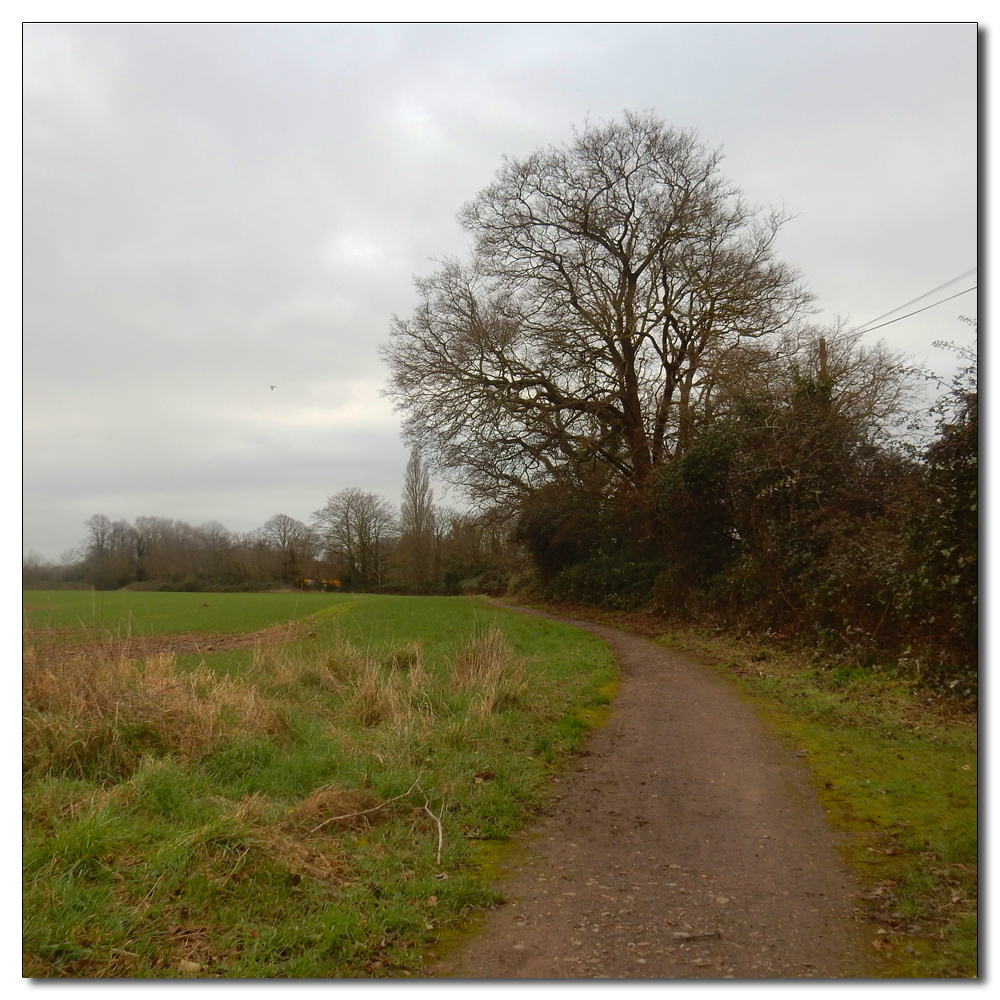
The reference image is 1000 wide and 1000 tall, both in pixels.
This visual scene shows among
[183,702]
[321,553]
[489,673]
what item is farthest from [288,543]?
[321,553]

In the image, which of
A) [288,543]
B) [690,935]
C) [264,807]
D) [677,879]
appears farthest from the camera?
[288,543]

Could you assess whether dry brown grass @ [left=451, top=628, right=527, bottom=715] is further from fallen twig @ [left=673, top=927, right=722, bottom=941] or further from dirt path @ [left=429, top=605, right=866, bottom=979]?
fallen twig @ [left=673, top=927, right=722, bottom=941]

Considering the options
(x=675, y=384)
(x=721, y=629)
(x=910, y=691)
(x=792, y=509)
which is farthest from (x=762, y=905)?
(x=675, y=384)

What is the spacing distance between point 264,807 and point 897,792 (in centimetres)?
484

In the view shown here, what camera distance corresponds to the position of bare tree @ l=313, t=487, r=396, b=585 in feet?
124

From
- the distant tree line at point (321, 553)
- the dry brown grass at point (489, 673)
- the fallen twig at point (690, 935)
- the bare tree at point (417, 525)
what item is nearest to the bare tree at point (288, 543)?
the distant tree line at point (321, 553)

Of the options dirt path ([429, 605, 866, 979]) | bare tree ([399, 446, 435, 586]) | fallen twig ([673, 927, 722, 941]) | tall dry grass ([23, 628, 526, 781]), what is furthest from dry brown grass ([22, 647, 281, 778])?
bare tree ([399, 446, 435, 586])

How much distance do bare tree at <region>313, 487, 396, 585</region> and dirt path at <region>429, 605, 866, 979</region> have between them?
99.2 ft

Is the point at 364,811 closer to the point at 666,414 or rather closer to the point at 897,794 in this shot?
the point at 897,794

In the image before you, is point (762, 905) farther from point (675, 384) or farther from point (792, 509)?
point (675, 384)

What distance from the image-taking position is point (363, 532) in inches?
1746

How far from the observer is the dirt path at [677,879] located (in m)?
3.47

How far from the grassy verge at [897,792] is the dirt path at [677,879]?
19 cm

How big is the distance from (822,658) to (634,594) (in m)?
12.0
